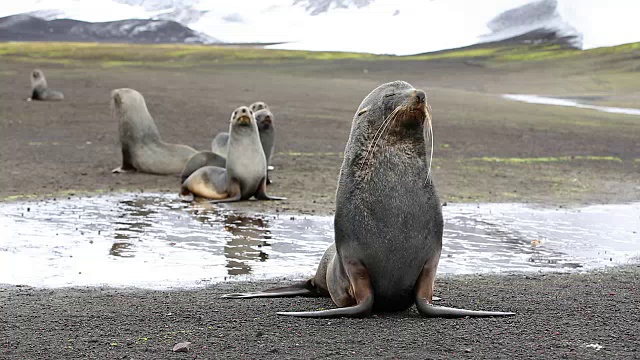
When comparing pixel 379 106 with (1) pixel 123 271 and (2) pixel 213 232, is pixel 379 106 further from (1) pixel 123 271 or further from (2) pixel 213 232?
(2) pixel 213 232

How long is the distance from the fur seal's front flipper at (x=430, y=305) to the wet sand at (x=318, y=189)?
0.30 feet

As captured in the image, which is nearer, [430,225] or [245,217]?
[430,225]

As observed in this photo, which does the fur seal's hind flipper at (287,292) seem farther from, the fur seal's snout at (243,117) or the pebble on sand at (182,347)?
the fur seal's snout at (243,117)

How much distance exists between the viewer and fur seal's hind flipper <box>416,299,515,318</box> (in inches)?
240

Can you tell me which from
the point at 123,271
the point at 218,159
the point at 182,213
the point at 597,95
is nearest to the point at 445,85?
the point at 597,95

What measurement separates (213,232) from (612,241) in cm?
408

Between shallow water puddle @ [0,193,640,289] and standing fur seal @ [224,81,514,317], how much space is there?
197cm

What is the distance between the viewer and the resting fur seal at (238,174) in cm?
1338

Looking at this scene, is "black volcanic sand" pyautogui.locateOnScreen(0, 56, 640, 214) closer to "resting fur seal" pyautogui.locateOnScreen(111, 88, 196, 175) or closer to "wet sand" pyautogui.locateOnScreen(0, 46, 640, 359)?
"wet sand" pyautogui.locateOnScreen(0, 46, 640, 359)

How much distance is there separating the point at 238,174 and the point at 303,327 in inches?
303

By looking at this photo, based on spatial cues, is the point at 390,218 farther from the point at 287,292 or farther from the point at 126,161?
the point at 126,161

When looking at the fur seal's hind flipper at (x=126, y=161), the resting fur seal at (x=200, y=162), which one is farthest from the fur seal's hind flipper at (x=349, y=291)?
the fur seal's hind flipper at (x=126, y=161)

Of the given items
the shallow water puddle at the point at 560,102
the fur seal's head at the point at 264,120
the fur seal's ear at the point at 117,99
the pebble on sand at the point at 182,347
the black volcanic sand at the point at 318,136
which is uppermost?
the fur seal's ear at the point at 117,99

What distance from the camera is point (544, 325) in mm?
5891
